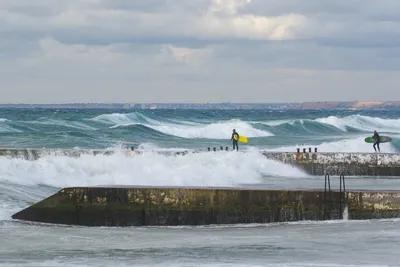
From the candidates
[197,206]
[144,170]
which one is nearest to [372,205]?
[197,206]

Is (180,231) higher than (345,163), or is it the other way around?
(345,163)

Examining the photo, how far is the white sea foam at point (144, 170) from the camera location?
2802 cm

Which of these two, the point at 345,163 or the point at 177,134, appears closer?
the point at 345,163

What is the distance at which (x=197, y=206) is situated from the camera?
66.1 feet

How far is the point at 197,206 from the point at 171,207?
0.51m

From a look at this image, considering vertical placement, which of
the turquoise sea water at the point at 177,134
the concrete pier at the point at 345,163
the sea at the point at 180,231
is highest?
the turquoise sea water at the point at 177,134

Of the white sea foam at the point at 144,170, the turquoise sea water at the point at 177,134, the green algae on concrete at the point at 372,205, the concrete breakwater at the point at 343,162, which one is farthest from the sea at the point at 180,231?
the turquoise sea water at the point at 177,134

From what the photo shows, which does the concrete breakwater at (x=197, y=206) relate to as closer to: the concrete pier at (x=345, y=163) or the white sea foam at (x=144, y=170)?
the white sea foam at (x=144, y=170)

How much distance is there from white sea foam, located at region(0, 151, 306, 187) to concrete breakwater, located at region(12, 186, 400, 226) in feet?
22.0

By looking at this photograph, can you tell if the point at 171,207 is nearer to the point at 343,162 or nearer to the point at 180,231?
the point at 180,231

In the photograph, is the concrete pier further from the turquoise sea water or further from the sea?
the turquoise sea water

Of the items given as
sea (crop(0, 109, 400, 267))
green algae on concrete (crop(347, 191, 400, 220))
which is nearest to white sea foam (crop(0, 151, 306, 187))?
sea (crop(0, 109, 400, 267))

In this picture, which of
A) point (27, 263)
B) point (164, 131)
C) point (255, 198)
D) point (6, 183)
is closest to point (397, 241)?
point (255, 198)

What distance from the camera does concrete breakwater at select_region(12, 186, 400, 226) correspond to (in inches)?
788
